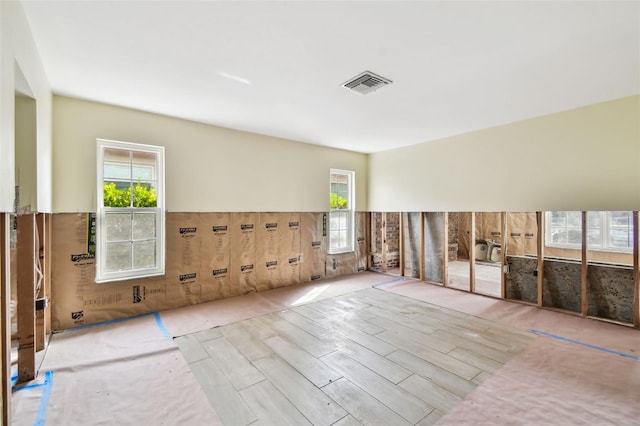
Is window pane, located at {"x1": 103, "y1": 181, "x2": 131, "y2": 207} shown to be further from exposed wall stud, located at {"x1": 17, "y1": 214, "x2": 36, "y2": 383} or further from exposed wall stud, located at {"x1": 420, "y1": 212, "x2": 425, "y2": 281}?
exposed wall stud, located at {"x1": 420, "y1": 212, "x2": 425, "y2": 281}

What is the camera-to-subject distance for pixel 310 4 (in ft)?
6.04

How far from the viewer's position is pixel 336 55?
7.95 feet

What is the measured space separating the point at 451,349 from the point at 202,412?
2.32 meters

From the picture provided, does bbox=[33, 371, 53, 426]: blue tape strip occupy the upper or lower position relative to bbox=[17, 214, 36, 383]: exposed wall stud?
lower

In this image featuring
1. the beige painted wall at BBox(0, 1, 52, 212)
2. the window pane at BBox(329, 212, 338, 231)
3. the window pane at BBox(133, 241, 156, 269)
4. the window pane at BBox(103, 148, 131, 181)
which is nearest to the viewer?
the beige painted wall at BBox(0, 1, 52, 212)

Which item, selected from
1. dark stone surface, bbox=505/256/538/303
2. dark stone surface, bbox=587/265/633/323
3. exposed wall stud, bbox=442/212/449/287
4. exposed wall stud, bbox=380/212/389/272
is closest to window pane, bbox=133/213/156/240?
exposed wall stud, bbox=380/212/389/272

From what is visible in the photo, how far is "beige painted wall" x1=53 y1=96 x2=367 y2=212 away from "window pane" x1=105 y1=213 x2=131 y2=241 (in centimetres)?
24

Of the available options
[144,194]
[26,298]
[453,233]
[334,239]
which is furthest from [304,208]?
[26,298]

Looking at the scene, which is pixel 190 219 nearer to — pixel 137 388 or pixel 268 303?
pixel 268 303

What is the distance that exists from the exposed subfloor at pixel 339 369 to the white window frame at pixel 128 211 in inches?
23.2

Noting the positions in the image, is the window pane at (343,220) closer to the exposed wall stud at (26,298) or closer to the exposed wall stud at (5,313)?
the exposed wall stud at (26,298)

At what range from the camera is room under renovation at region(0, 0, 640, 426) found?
2.01m

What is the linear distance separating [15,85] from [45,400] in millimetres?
2327

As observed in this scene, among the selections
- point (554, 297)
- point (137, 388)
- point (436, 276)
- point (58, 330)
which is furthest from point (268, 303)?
point (554, 297)
